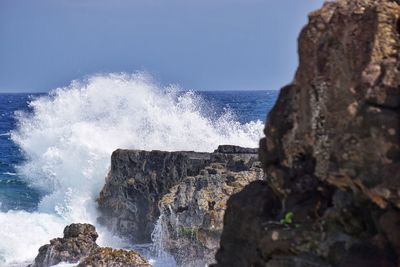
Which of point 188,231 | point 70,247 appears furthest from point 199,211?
point 70,247

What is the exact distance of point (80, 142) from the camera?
89.2 ft

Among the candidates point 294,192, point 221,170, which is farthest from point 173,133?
point 294,192

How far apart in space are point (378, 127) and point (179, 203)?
11096mm

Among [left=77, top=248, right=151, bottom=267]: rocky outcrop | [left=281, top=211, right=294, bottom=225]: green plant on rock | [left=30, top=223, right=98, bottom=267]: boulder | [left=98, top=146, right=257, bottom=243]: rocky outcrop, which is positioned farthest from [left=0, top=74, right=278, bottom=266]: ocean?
[left=281, top=211, right=294, bottom=225]: green plant on rock

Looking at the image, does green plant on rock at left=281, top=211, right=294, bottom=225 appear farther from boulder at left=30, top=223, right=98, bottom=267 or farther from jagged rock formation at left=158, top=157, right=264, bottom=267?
boulder at left=30, top=223, right=98, bottom=267

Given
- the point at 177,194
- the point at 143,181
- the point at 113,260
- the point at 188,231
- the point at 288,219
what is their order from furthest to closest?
the point at 143,181 < the point at 177,194 < the point at 188,231 < the point at 113,260 < the point at 288,219

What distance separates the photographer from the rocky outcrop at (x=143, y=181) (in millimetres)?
18594

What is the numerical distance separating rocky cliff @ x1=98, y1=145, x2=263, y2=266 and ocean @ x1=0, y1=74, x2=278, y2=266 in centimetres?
83

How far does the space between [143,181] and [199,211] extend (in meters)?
4.49

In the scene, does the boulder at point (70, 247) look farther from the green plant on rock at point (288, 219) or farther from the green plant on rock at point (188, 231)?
the green plant on rock at point (288, 219)

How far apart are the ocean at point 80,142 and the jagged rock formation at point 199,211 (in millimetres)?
2997

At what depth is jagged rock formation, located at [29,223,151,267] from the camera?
45.6 feet

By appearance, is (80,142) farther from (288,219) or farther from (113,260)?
(288,219)

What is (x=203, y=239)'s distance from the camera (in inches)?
607
